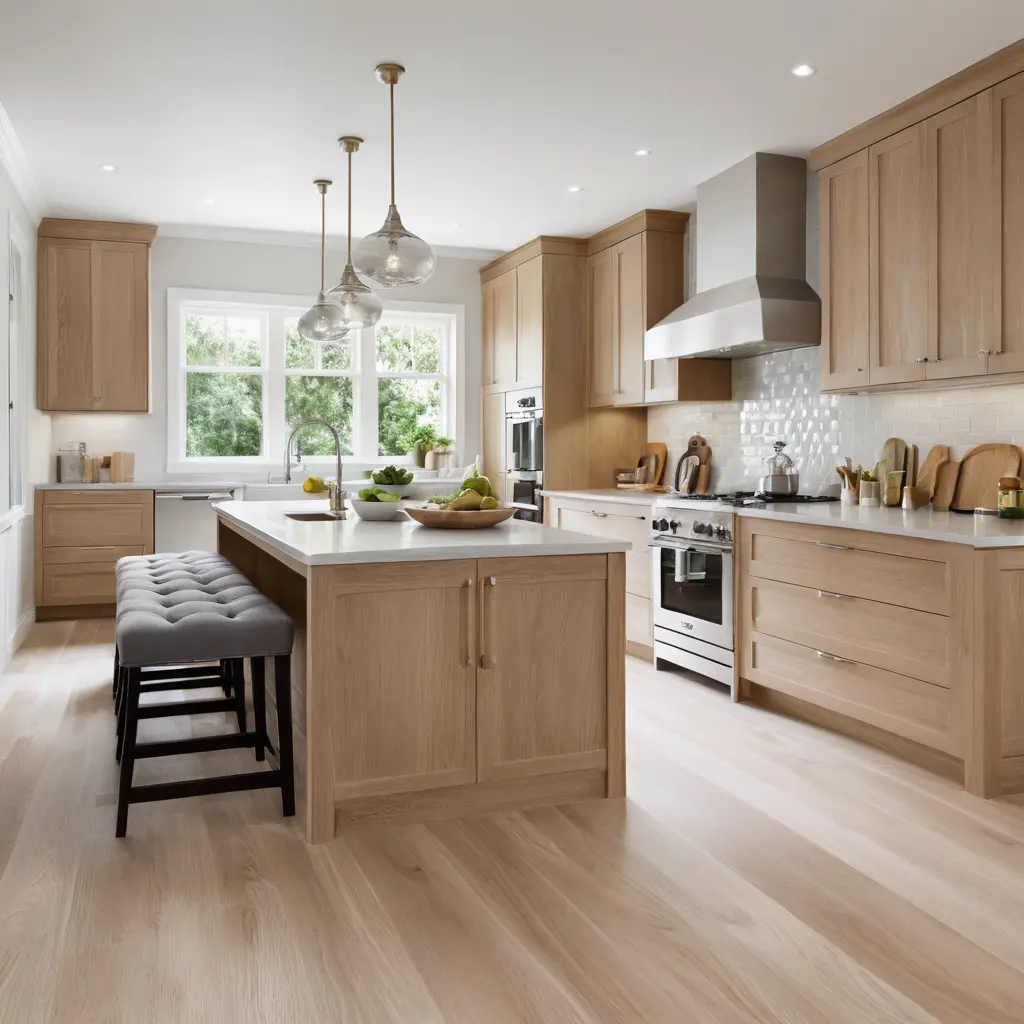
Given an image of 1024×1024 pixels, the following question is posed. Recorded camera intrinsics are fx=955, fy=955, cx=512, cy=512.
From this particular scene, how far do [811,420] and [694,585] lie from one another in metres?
1.10

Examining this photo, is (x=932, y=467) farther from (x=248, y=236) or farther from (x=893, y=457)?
(x=248, y=236)

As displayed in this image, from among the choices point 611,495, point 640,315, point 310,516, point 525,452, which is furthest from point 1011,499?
point 525,452

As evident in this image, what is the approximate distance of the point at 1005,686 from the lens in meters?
3.00

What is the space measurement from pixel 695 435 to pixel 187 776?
369 cm

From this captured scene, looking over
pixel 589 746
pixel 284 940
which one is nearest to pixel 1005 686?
pixel 589 746

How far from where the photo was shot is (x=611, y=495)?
546 centimetres

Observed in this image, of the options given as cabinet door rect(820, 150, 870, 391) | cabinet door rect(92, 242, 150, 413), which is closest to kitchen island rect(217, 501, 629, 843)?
cabinet door rect(820, 150, 870, 391)

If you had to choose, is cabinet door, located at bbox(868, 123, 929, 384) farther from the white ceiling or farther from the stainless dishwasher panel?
the stainless dishwasher panel

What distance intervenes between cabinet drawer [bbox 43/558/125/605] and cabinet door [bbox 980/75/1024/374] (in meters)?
5.06

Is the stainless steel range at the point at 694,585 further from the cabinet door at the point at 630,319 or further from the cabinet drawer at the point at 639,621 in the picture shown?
the cabinet door at the point at 630,319

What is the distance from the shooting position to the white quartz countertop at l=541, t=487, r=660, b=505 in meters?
5.07

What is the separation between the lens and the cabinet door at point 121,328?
6199 mm

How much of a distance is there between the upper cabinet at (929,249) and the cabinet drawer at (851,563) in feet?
2.51

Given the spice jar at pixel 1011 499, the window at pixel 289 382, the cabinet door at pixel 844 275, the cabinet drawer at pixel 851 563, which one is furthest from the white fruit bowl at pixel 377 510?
the window at pixel 289 382
